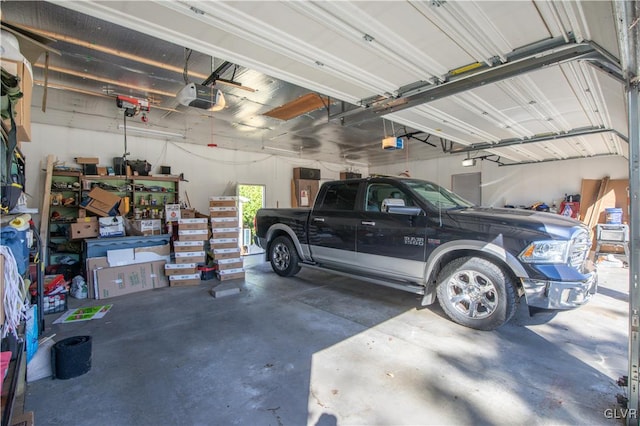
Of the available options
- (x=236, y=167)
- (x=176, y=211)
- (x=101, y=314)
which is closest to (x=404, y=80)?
(x=101, y=314)

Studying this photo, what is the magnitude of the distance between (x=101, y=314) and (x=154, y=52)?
3205mm

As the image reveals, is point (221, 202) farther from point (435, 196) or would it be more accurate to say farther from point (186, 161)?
point (435, 196)

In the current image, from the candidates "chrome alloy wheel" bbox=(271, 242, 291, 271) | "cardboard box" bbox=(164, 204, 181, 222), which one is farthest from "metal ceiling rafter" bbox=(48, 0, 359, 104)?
"cardboard box" bbox=(164, 204, 181, 222)

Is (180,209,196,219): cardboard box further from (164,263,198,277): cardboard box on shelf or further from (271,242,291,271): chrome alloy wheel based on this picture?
(271,242,291,271): chrome alloy wheel

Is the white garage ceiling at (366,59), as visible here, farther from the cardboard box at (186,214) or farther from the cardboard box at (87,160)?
the cardboard box at (186,214)

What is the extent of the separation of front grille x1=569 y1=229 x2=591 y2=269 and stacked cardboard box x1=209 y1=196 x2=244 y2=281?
15.5 ft

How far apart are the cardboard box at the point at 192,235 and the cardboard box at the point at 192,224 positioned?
0.06 m

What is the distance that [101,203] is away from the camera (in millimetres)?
5605

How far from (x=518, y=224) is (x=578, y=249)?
2.13 ft

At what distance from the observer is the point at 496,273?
2.94 metres

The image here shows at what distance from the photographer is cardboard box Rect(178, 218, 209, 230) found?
5160mm

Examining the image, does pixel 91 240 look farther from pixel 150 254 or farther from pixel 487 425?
pixel 487 425

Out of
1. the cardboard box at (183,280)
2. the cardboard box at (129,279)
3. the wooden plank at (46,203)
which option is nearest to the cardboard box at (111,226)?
the cardboard box at (129,279)

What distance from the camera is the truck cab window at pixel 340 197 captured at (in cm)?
426
